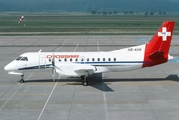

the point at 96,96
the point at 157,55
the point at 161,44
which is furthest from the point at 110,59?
the point at 96,96

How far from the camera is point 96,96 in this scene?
98.2 feet

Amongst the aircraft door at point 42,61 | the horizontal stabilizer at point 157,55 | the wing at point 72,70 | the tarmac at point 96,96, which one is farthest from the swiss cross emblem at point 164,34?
the aircraft door at point 42,61

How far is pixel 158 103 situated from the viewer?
27719 mm

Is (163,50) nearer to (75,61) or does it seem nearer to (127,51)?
(127,51)

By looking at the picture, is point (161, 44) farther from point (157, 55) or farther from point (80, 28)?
point (80, 28)

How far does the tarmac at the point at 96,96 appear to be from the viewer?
25062 millimetres

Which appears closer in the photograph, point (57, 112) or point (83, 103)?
point (57, 112)

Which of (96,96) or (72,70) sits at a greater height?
(72,70)

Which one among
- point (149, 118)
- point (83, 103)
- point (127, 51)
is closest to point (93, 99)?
point (83, 103)

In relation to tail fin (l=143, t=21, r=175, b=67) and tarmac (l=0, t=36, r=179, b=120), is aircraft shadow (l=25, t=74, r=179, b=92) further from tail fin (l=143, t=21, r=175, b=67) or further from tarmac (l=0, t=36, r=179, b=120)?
tail fin (l=143, t=21, r=175, b=67)

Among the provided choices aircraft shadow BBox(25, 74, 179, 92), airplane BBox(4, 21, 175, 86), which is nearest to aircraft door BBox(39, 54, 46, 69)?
airplane BBox(4, 21, 175, 86)

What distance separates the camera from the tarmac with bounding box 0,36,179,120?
25.1m

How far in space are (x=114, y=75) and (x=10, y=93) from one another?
12374mm

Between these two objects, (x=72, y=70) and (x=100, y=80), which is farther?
(x=100, y=80)
